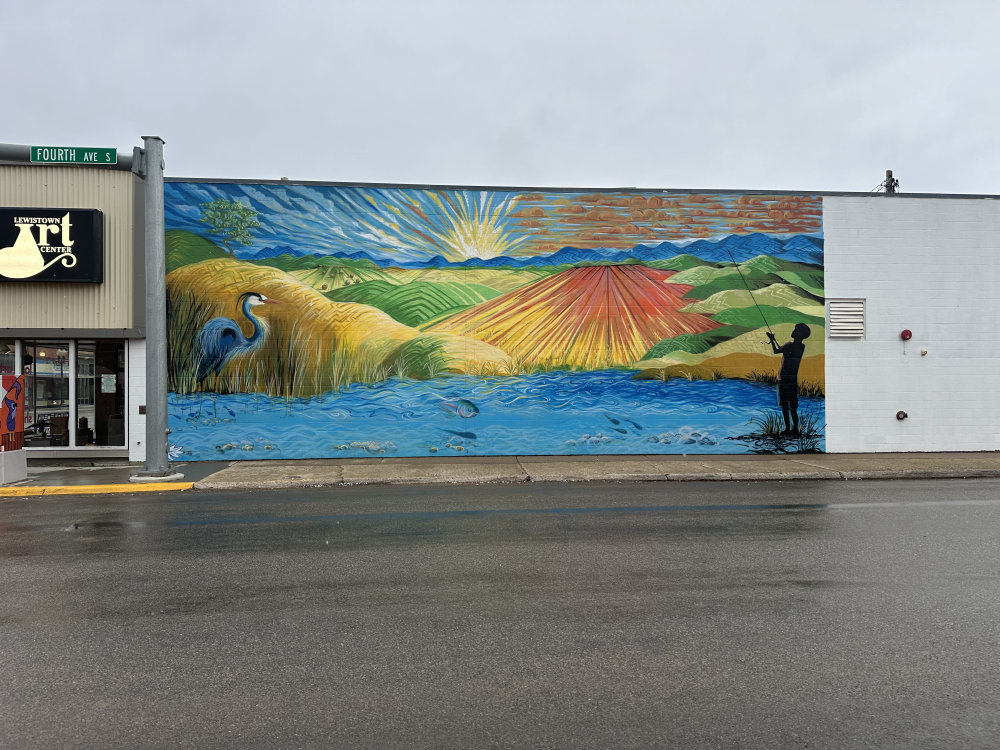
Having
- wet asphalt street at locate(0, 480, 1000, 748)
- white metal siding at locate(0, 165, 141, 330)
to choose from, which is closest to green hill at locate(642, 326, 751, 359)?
wet asphalt street at locate(0, 480, 1000, 748)

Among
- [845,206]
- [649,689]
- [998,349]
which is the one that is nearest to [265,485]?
[649,689]

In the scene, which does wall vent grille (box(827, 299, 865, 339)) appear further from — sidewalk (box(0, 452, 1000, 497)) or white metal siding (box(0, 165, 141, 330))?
white metal siding (box(0, 165, 141, 330))

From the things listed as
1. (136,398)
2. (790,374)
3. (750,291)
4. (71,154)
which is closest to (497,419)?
(750,291)

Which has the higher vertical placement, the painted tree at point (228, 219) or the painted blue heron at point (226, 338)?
the painted tree at point (228, 219)

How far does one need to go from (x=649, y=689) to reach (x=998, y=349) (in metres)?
17.1

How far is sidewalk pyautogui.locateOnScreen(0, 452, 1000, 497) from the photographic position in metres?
12.0

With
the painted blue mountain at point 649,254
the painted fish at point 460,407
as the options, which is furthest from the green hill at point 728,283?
the painted fish at point 460,407

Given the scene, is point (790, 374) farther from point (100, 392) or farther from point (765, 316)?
point (100, 392)

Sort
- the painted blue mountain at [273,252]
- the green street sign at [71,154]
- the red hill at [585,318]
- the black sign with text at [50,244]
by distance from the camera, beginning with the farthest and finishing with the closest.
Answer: the red hill at [585,318] → the painted blue mountain at [273,252] → the black sign with text at [50,244] → the green street sign at [71,154]

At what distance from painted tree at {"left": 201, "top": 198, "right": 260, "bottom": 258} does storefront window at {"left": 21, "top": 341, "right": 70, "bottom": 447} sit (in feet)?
13.5

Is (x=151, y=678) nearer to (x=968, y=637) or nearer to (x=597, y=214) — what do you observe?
(x=968, y=637)

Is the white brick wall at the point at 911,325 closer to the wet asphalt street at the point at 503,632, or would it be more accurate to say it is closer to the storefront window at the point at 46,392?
the wet asphalt street at the point at 503,632

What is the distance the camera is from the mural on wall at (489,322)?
15250 mm

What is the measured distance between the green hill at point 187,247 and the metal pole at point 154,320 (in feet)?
8.11
